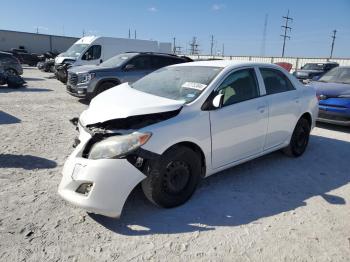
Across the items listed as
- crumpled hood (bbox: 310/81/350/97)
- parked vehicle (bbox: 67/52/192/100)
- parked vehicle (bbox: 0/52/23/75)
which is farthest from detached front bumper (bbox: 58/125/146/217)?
parked vehicle (bbox: 0/52/23/75)

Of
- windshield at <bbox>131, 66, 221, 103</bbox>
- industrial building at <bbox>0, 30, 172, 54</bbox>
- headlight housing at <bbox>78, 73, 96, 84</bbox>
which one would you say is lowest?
headlight housing at <bbox>78, 73, 96, 84</bbox>

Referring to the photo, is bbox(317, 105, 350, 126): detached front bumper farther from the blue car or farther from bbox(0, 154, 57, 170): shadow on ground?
bbox(0, 154, 57, 170): shadow on ground

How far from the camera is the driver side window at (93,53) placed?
1554cm

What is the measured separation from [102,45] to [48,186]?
12873 mm

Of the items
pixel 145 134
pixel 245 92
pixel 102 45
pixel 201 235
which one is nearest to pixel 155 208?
pixel 201 235

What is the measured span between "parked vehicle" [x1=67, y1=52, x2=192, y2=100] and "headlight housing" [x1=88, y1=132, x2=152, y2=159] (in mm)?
7170

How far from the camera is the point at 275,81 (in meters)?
5.18

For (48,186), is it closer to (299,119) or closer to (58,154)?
(58,154)

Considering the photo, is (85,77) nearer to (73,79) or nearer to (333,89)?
(73,79)

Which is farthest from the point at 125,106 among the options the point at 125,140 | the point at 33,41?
the point at 33,41

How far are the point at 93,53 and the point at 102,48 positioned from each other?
0.52 m

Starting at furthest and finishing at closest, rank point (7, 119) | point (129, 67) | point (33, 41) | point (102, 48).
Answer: point (33, 41)
point (102, 48)
point (129, 67)
point (7, 119)

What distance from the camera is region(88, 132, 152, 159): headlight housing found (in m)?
3.25

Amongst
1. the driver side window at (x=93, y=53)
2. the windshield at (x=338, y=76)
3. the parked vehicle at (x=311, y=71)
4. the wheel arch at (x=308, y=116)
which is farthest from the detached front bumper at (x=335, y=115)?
the parked vehicle at (x=311, y=71)
